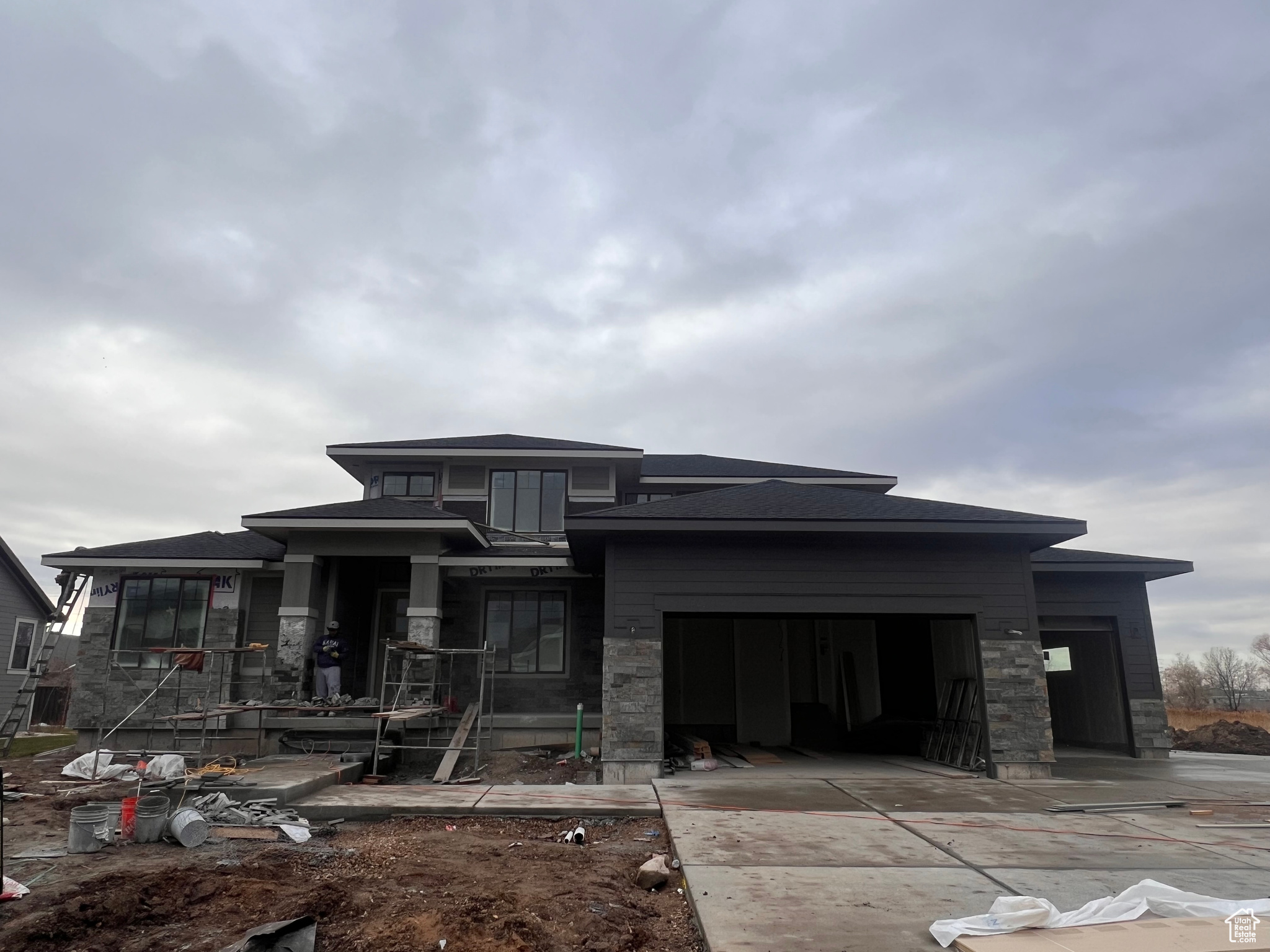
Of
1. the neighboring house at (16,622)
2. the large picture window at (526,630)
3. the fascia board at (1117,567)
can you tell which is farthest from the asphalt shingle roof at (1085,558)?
the neighboring house at (16,622)

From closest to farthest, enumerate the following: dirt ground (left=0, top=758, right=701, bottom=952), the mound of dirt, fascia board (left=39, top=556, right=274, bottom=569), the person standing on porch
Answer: dirt ground (left=0, top=758, right=701, bottom=952) → the person standing on porch → fascia board (left=39, top=556, right=274, bottom=569) → the mound of dirt

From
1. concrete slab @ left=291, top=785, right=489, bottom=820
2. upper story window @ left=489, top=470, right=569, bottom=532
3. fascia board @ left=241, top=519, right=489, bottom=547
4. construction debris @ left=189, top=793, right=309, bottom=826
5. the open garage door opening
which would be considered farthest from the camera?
upper story window @ left=489, top=470, right=569, bottom=532

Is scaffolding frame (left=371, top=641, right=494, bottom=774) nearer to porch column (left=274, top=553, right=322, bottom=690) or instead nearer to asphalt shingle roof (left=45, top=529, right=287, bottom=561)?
porch column (left=274, top=553, right=322, bottom=690)

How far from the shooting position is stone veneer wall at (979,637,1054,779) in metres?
10.9

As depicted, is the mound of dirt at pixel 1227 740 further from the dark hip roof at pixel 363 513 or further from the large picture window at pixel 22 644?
the large picture window at pixel 22 644

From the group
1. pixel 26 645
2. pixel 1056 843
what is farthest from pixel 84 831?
pixel 26 645

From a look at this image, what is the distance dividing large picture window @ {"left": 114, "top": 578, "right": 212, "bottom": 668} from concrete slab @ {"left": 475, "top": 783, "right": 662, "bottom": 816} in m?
7.78

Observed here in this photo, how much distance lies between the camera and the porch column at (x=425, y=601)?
13.5 m

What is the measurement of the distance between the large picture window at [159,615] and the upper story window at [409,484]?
4.02 meters

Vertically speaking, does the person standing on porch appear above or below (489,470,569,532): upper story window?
below

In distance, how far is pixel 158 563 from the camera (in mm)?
14180

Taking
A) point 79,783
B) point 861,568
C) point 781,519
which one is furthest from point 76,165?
point 861,568

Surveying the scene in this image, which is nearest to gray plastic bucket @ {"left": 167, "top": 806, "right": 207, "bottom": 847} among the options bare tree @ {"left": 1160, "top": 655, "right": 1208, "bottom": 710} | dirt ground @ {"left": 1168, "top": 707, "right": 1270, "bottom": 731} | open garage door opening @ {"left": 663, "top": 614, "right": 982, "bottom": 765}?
open garage door opening @ {"left": 663, "top": 614, "right": 982, "bottom": 765}

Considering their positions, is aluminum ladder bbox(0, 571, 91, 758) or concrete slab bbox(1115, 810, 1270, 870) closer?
concrete slab bbox(1115, 810, 1270, 870)
